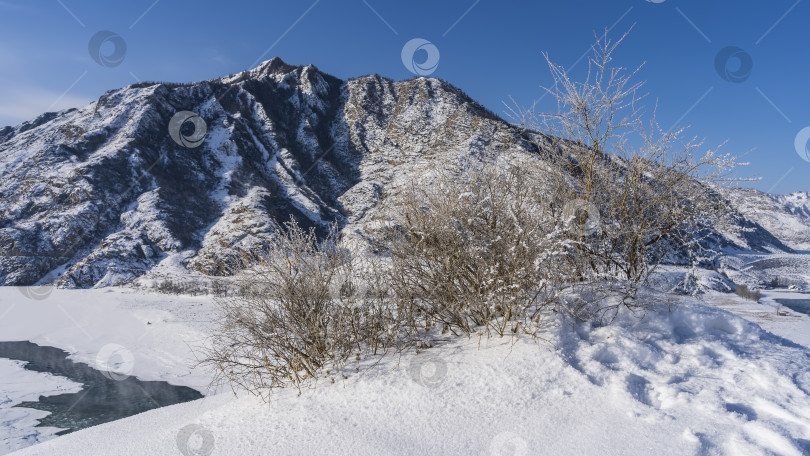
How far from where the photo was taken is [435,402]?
16.4ft

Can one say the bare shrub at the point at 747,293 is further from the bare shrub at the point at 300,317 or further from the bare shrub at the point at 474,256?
the bare shrub at the point at 300,317

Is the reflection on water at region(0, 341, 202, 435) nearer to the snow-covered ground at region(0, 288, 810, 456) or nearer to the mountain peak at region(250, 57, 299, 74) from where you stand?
the snow-covered ground at region(0, 288, 810, 456)

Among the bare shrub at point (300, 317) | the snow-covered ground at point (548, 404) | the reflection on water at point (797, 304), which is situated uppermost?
the bare shrub at point (300, 317)

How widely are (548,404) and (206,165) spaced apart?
6357 cm

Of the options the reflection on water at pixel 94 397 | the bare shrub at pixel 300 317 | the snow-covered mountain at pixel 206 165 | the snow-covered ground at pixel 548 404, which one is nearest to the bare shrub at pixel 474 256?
the snow-covered ground at pixel 548 404

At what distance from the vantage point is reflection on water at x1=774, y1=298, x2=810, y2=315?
39853mm

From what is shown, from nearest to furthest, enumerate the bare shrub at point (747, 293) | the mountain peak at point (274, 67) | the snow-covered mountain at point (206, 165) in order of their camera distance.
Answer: the snow-covered mountain at point (206, 165), the bare shrub at point (747, 293), the mountain peak at point (274, 67)

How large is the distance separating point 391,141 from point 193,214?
33703 millimetres

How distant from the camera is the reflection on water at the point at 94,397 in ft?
44.0

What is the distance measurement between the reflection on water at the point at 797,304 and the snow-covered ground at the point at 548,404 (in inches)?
1826

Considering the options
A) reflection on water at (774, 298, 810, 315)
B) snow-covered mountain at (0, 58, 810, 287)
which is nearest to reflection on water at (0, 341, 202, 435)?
snow-covered mountain at (0, 58, 810, 287)

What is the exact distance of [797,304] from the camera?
44.6 meters

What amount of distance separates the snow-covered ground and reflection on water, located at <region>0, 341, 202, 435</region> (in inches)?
353

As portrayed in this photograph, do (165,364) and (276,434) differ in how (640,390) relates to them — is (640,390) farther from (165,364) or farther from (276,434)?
(165,364)
